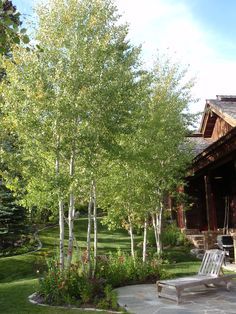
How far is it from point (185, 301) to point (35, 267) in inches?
249

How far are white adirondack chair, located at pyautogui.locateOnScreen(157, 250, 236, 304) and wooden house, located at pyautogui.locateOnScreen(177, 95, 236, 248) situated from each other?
424cm


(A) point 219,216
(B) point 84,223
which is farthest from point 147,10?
(B) point 84,223

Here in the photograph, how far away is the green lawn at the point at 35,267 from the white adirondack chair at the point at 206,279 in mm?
1934

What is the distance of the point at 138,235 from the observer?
20359 mm

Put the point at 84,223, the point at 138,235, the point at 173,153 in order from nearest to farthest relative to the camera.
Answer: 1. the point at 173,153
2. the point at 138,235
3. the point at 84,223

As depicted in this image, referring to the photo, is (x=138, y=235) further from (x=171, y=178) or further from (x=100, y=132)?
(x=100, y=132)

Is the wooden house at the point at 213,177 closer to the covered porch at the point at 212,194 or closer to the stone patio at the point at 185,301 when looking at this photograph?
the covered porch at the point at 212,194

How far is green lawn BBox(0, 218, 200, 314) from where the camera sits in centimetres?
796

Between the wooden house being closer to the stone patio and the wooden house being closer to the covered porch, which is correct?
the covered porch

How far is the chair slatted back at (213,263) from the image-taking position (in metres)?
8.82

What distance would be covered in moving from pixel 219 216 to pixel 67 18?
1269cm

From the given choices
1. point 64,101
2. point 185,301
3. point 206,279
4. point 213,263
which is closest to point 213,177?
point 213,263

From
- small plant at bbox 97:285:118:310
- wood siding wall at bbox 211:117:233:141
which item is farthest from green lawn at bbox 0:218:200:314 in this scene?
wood siding wall at bbox 211:117:233:141

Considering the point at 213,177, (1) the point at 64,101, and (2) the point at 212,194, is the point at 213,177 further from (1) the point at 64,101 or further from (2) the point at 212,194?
(1) the point at 64,101
